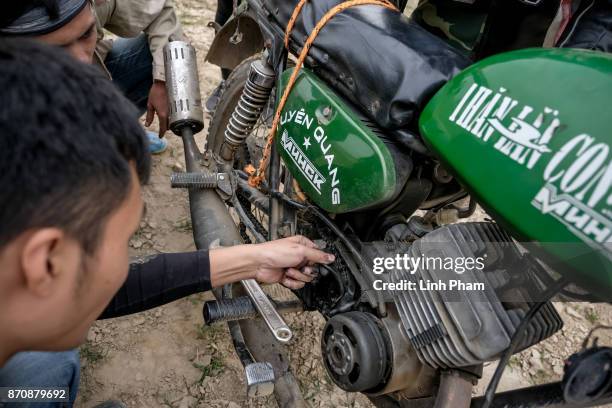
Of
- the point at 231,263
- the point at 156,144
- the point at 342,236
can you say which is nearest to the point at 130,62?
the point at 156,144

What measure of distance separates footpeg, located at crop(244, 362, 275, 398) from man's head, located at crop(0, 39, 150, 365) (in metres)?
0.56

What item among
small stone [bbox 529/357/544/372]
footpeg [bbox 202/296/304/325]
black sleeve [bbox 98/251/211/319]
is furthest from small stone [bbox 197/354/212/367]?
small stone [bbox 529/357/544/372]

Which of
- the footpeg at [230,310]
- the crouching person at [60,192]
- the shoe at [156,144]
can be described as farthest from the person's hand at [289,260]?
the shoe at [156,144]

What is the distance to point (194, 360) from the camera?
1713 mm

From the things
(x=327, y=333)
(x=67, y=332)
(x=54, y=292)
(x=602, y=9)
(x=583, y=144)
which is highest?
(x=602, y=9)

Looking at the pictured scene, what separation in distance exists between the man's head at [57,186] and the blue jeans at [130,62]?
1.47m

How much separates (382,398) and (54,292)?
2.72 ft

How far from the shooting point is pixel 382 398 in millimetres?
1211

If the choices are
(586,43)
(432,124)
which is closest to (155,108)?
(432,124)

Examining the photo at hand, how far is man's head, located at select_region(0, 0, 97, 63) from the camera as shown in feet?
3.94

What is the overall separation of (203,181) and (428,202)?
743 millimetres

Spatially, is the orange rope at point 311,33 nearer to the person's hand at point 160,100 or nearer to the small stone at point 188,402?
the person's hand at point 160,100

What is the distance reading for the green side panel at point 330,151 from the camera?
1032 millimetres

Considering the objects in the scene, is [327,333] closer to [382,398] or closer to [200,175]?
[382,398]
